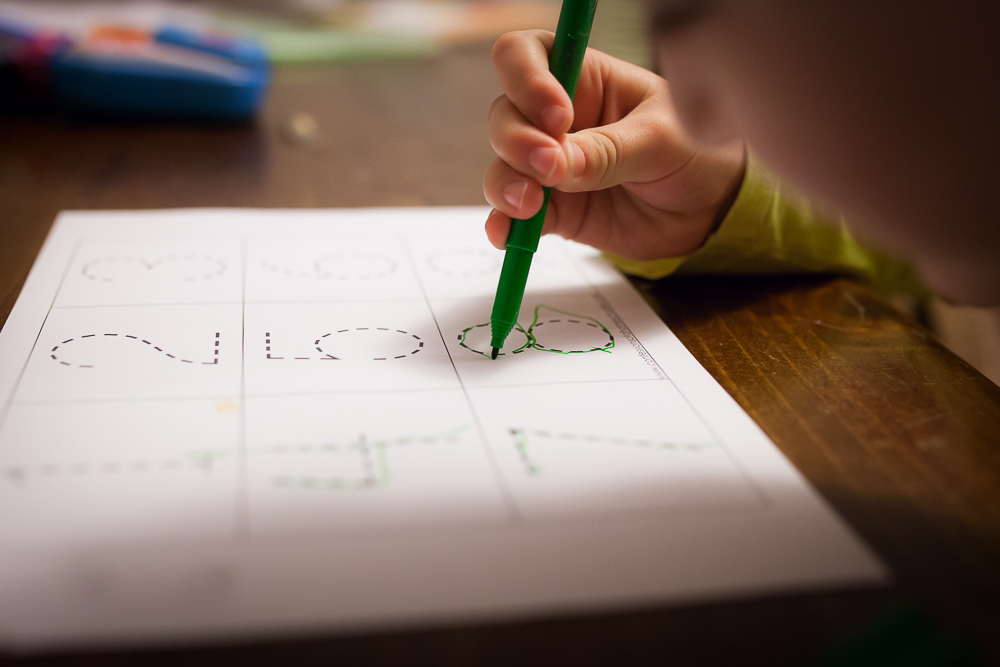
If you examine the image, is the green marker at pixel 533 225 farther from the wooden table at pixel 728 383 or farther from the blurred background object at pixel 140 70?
the blurred background object at pixel 140 70

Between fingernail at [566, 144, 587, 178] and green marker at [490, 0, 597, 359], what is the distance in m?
0.02

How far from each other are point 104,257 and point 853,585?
0.49 m

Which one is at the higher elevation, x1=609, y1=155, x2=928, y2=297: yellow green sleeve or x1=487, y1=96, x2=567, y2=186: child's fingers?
x1=487, y1=96, x2=567, y2=186: child's fingers

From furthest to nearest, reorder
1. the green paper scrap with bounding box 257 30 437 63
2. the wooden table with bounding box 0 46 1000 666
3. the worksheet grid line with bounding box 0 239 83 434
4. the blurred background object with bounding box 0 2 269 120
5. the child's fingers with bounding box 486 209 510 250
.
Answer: the green paper scrap with bounding box 257 30 437 63, the blurred background object with bounding box 0 2 269 120, the child's fingers with bounding box 486 209 510 250, the worksheet grid line with bounding box 0 239 83 434, the wooden table with bounding box 0 46 1000 666

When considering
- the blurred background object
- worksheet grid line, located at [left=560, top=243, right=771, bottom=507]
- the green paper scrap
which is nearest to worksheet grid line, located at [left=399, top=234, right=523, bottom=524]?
worksheet grid line, located at [left=560, top=243, right=771, bottom=507]

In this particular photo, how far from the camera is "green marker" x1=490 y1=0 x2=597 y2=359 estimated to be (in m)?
0.45

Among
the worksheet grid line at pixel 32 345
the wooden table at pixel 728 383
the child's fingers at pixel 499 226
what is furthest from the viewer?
the child's fingers at pixel 499 226

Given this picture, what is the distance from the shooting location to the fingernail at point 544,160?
44 cm

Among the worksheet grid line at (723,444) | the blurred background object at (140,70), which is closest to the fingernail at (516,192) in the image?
the worksheet grid line at (723,444)

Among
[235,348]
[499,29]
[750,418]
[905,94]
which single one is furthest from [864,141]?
[499,29]

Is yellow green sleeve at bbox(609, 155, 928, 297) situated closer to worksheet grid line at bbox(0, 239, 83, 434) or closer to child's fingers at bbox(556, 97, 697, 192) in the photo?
child's fingers at bbox(556, 97, 697, 192)

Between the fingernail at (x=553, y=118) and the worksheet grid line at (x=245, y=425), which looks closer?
the worksheet grid line at (x=245, y=425)

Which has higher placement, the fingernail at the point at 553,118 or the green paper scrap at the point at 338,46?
the green paper scrap at the point at 338,46

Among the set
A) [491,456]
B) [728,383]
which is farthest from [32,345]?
[728,383]
